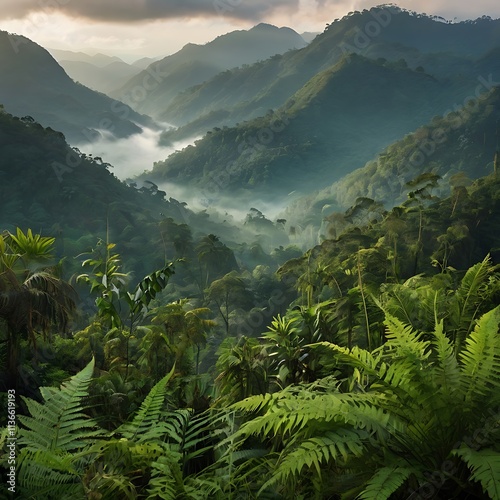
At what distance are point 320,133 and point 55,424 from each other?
486ft

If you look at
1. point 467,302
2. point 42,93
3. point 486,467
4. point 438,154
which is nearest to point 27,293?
point 467,302

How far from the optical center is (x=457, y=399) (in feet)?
7.35

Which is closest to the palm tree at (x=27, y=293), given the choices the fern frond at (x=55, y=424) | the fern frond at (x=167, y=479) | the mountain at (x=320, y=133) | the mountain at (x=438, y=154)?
the fern frond at (x=55, y=424)

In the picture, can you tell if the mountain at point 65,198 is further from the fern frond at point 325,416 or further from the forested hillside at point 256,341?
the fern frond at point 325,416

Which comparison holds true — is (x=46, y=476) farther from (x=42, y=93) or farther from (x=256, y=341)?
(x=42, y=93)

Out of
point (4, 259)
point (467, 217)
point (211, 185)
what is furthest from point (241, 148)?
point (4, 259)

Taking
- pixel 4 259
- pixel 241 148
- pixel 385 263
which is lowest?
pixel 241 148

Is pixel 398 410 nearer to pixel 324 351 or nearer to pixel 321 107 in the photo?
pixel 324 351

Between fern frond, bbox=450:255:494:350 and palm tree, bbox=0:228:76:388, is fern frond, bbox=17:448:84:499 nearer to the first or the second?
fern frond, bbox=450:255:494:350

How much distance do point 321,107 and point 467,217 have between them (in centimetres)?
12286

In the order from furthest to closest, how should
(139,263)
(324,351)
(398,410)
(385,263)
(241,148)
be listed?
(241,148), (139,263), (385,263), (324,351), (398,410)

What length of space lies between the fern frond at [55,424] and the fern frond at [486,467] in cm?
147

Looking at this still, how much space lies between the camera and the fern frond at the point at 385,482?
6.00ft

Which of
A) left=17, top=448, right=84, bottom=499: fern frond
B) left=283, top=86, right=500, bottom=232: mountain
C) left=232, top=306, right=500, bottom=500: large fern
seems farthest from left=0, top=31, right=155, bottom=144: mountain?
left=232, top=306, right=500, bottom=500: large fern
